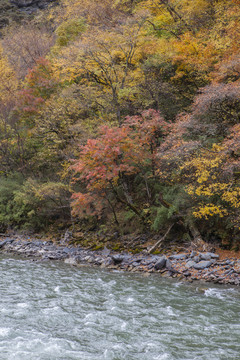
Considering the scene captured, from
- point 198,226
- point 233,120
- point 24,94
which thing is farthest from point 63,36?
point 198,226

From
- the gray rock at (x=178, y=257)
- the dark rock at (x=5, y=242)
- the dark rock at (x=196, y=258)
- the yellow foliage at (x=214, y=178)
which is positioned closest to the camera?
the yellow foliage at (x=214, y=178)

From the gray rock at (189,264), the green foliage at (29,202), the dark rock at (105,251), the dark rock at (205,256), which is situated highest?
the green foliage at (29,202)

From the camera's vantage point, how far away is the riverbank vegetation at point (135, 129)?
13.2 metres

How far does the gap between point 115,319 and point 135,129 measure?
12.0 metres

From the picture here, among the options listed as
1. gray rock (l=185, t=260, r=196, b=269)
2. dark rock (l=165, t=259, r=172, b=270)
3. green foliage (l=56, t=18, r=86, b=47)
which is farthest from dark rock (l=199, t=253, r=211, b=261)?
green foliage (l=56, t=18, r=86, b=47)

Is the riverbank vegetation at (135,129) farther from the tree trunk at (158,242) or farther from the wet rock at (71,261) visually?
the wet rock at (71,261)

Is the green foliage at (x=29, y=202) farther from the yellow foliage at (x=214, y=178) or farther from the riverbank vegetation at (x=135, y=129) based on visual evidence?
the yellow foliage at (x=214, y=178)

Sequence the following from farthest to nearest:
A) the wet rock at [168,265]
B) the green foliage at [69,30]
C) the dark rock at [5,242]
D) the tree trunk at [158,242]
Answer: the green foliage at [69,30], the dark rock at [5,242], the tree trunk at [158,242], the wet rock at [168,265]

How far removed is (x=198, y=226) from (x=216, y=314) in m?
6.74

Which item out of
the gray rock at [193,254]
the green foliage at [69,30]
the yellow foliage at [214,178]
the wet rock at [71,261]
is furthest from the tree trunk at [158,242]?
the green foliage at [69,30]

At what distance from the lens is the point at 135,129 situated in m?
17.7

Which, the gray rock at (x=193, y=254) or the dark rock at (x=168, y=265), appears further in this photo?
the gray rock at (x=193, y=254)

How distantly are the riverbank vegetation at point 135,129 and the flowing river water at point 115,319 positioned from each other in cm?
406

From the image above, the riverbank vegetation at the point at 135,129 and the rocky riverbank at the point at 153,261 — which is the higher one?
the riverbank vegetation at the point at 135,129
